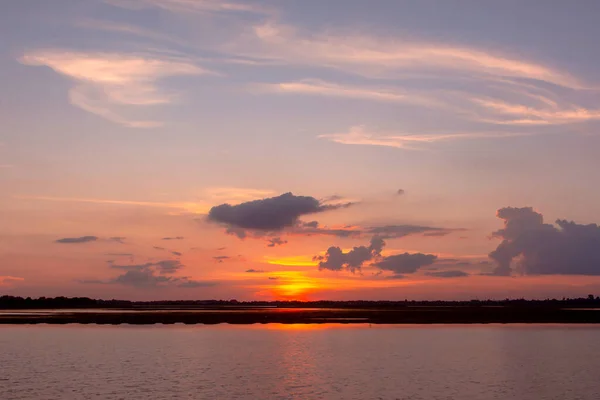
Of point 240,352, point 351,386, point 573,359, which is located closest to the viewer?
point 351,386

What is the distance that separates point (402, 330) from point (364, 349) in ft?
89.3

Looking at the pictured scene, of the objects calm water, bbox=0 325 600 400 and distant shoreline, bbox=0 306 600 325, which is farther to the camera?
distant shoreline, bbox=0 306 600 325

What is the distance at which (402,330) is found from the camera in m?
90.1

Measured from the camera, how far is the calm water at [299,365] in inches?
1555

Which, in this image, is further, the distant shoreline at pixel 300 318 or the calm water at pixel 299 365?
the distant shoreline at pixel 300 318

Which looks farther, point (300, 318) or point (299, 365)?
point (300, 318)

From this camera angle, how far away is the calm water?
39.5 meters

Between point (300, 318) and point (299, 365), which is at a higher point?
point (300, 318)

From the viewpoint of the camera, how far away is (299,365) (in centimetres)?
5312

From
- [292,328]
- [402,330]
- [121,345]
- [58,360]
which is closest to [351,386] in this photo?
[58,360]

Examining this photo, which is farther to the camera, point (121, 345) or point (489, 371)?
point (121, 345)

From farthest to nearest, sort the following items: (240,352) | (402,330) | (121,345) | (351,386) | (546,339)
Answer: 1. (402,330)
2. (546,339)
3. (121,345)
4. (240,352)
5. (351,386)

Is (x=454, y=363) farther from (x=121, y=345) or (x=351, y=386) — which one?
(x=121, y=345)

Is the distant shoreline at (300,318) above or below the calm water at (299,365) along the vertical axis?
above
